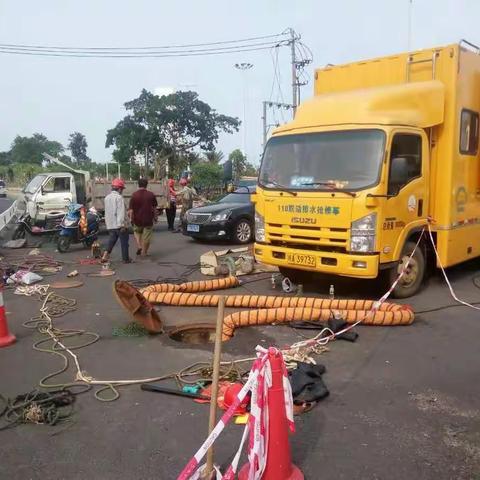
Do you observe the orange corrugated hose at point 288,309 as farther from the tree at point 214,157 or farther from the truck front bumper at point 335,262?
the tree at point 214,157

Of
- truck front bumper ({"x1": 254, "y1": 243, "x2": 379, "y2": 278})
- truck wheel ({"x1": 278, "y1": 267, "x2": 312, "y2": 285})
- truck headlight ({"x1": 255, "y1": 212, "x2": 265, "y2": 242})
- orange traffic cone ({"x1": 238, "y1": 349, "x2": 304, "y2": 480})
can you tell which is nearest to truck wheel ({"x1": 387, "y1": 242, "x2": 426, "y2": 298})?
truck front bumper ({"x1": 254, "y1": 243, "x2": 379, "y2": 278})

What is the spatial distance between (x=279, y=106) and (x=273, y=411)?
34697 millimetres

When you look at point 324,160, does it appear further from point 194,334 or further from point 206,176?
point 206,176

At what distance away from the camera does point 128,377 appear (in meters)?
4.84

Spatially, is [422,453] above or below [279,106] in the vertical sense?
below

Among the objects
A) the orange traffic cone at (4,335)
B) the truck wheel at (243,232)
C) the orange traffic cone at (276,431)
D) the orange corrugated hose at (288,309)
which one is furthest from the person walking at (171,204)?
the orange traffic cone at (276,431)

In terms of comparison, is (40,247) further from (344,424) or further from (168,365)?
(344,424)

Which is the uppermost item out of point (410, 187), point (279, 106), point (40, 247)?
point (279, 106)

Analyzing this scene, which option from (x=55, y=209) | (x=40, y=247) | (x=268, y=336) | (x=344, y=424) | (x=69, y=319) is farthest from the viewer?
(x=55, y=209)

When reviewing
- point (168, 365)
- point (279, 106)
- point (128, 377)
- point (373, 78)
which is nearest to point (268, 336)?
point (168, 365)

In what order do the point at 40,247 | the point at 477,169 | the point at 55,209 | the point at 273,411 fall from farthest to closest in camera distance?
the point at 55,209, the point at 40,247, the point at 477,169, the point at 273,411

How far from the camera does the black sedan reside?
1364 centimetres

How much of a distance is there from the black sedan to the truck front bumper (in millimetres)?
5932

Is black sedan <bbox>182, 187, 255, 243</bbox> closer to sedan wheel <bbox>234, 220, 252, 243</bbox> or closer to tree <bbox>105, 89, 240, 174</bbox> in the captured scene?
sedan wheel <bbox>234, 220, 252, 243</bbox>
